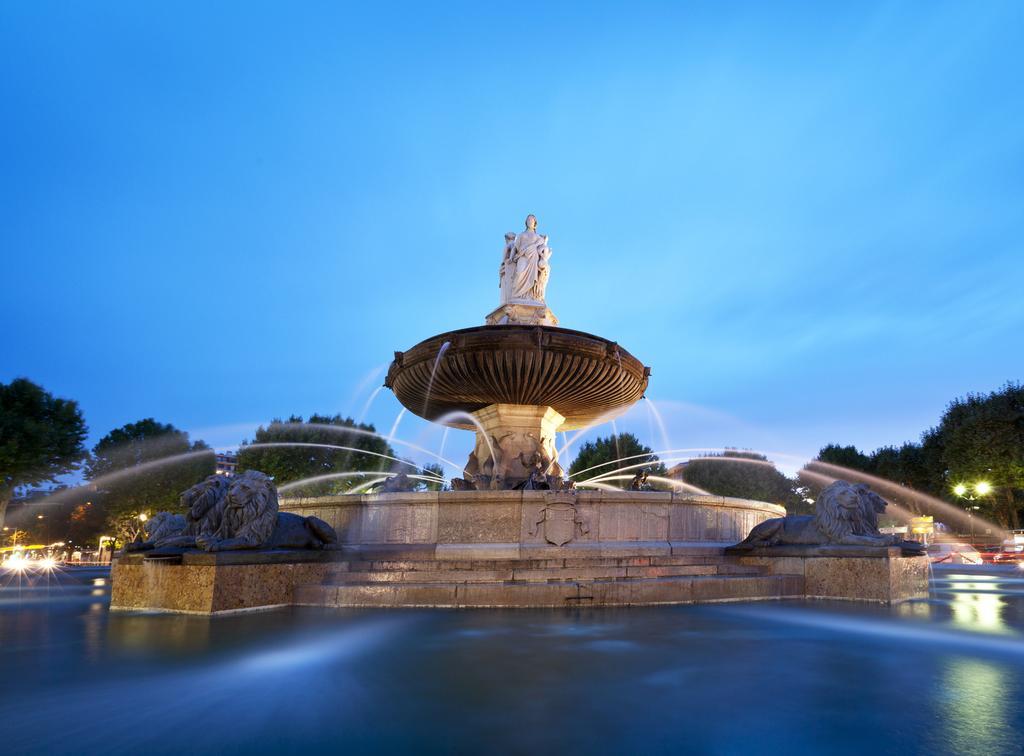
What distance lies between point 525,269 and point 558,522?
7.49 metres

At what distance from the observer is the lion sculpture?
334 inches

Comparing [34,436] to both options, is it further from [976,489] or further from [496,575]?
[976,489]

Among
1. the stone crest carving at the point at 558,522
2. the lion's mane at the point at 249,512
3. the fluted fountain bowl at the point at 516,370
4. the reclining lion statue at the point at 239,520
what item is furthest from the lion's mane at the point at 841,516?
the lion's mane at the point at 249,512

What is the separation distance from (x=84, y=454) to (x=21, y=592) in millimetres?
20286

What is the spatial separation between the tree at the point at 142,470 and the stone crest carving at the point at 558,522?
29.8m

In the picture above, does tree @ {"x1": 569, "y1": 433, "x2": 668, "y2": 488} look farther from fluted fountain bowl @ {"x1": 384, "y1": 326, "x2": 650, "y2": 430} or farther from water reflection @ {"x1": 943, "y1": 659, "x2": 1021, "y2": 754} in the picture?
water reflection @ {"x1": 943, "y1": 659, "x2": 1021, "y2": 754}

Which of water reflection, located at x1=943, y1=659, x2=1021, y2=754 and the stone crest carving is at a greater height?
the stone crest carving

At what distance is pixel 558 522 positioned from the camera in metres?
8.70

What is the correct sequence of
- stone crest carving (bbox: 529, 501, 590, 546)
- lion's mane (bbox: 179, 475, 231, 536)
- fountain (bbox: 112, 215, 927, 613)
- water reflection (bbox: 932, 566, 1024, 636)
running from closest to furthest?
water reflection (bbox: 932, 566, 1024, 636) → fountain (bbox: 112, 215, 927, 613) → lion's mane (bbox: 179, 475, 231, 536) → stone crest carving (bbox: 529, 501, 590, 546)

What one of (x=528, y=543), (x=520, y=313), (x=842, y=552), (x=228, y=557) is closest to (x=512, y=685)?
(x=228, y=557)

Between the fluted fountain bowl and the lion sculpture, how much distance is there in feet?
13.2

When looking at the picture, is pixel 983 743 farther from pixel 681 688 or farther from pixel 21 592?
pixel 21 592

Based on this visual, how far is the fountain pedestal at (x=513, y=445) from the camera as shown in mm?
12859

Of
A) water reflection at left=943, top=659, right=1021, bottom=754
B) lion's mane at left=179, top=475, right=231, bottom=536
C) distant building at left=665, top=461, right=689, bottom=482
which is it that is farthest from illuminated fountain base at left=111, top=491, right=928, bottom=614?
distant building at left=665, top=461, right=689, bottom=482
